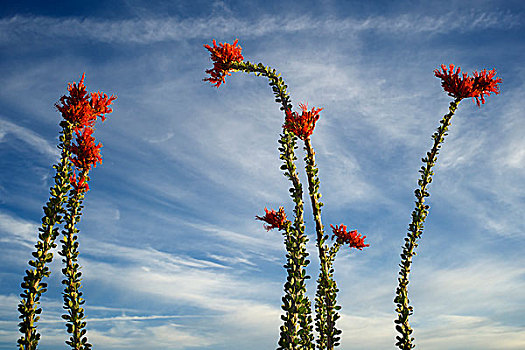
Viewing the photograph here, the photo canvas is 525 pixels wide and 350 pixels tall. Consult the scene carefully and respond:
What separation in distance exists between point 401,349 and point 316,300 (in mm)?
2230

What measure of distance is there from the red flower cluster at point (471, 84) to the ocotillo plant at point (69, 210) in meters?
7.47

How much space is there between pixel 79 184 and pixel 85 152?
0.63 metres

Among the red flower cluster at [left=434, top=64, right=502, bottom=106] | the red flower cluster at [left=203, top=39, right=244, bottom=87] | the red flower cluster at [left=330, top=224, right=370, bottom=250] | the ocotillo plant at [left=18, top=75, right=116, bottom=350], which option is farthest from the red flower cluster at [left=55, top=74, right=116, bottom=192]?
the red flower cluster at [left=434, top=64, right=502, bottom=106]

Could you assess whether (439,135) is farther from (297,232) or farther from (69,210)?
(69,210)

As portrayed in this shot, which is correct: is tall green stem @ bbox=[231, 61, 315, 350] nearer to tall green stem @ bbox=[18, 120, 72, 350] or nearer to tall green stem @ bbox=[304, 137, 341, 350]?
tall green stem @ bbox=[304, 137, 341, 350]

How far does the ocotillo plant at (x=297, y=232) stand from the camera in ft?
21.0

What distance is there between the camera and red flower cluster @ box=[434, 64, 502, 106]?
892 centimetres

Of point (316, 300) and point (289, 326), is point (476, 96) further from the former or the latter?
point (289, 326)

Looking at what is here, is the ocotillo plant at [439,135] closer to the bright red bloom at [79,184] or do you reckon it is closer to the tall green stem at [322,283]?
the tall green stem at [322,283]

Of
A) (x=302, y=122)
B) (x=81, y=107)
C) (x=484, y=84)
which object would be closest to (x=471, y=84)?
(x=484, y=84)

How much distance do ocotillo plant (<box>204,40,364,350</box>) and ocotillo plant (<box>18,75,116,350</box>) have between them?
2693 mm

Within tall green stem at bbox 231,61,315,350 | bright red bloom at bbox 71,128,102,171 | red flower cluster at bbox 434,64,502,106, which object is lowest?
tall green stem at bbox 231,61,315,350

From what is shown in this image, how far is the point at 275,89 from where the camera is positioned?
27.7ft

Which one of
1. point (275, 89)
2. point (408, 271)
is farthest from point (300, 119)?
point (408, 271)
